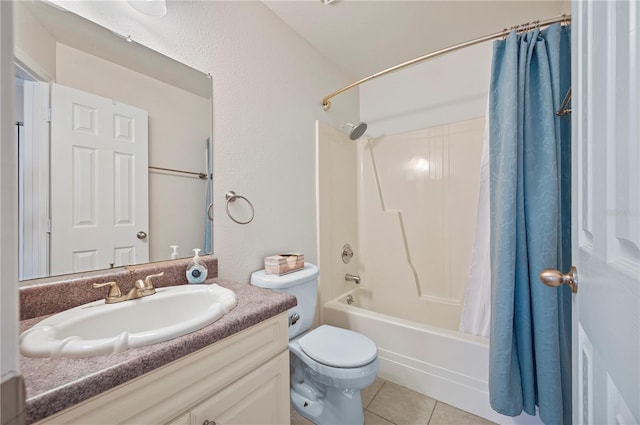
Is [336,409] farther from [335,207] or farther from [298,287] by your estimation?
[335,207]

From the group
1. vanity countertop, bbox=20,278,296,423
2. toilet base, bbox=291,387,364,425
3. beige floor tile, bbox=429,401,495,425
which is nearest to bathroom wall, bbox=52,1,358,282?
vanity countertop, bbox=20,278,296,423

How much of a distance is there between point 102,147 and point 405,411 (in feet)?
6.16

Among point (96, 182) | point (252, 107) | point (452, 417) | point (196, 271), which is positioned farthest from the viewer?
point (252, 107)

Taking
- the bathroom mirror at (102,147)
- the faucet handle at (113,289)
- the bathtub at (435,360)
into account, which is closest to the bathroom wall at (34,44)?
the bathroom mirror at (102,147)

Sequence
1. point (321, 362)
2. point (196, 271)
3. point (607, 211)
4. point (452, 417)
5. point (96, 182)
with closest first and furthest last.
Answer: point (607, 211) → point (96, 182) → point (196, 271) → point (321, 362) → point (452, 417)

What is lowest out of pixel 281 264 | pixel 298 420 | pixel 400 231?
pixel 298 420

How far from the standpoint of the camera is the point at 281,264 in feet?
4.47

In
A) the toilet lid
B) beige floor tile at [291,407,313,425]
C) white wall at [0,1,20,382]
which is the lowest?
beige floor tile at [291,407,313,425]

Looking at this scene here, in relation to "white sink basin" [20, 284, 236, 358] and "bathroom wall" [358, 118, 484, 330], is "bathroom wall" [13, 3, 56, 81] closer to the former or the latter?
"white sink basin" [20, 284, 236, 358]

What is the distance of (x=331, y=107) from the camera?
2.05 meters

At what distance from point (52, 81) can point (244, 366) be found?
1091 millimetres

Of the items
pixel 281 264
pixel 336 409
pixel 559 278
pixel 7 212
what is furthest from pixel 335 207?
pixel 7 212

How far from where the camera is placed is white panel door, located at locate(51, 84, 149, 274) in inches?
31.8

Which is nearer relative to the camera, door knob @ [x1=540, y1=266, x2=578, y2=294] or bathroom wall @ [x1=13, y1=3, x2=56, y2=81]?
door knob @ [x1=540, y1=266, x2=578, y2=294]
